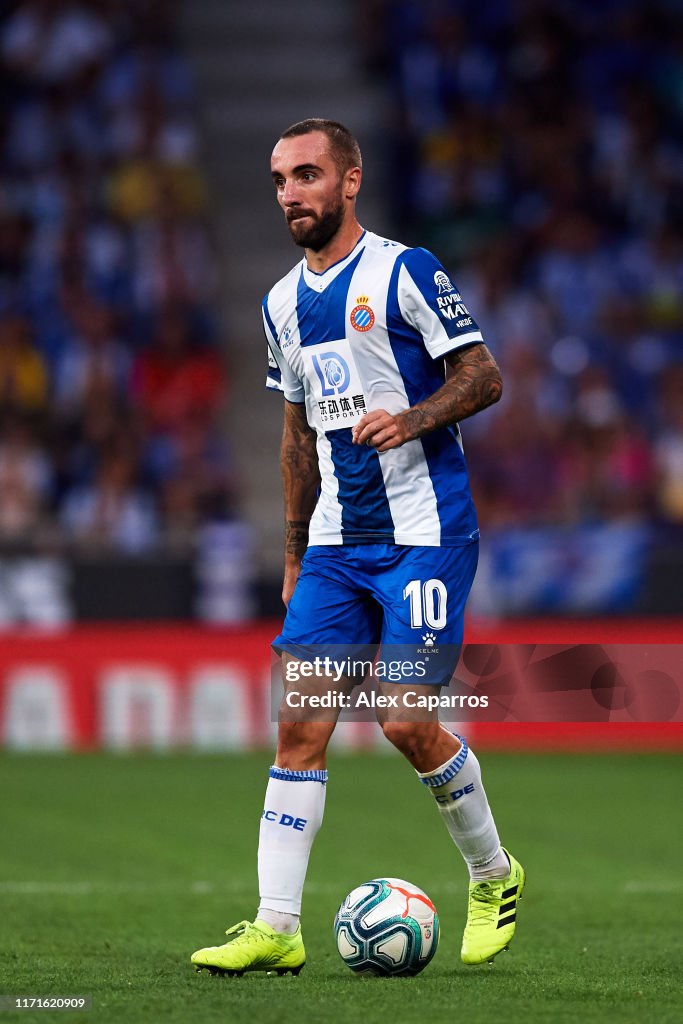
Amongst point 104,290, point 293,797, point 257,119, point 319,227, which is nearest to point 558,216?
point 257,119

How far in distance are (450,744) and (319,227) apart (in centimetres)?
152

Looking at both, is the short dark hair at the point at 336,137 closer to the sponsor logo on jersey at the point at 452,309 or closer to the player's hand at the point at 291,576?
the sponsor logo on jersey at the point at 452,309

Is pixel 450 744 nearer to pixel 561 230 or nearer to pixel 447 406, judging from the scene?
pixel 447 406

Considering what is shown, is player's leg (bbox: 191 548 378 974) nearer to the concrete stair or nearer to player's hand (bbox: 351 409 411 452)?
player's hand (bbox: 351 409 411 452)

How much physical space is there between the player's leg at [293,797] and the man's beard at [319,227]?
0.96 metres

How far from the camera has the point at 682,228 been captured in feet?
53.2

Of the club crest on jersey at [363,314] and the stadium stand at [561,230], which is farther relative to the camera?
the stadium stand at [561,230]

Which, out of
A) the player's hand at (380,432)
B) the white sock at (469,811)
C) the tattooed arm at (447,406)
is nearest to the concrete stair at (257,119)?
the white sock at (469,811)

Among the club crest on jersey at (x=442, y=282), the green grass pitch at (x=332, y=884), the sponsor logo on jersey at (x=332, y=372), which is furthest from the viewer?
the sponsor logo on jersey at (x=332, y=372)

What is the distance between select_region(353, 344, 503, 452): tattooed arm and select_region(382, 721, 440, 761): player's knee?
0.77 meters

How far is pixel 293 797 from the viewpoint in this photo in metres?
4.88

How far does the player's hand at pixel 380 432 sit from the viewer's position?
4.68 m

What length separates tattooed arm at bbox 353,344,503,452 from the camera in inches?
184

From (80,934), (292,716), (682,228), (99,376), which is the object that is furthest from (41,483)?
(292,716)
